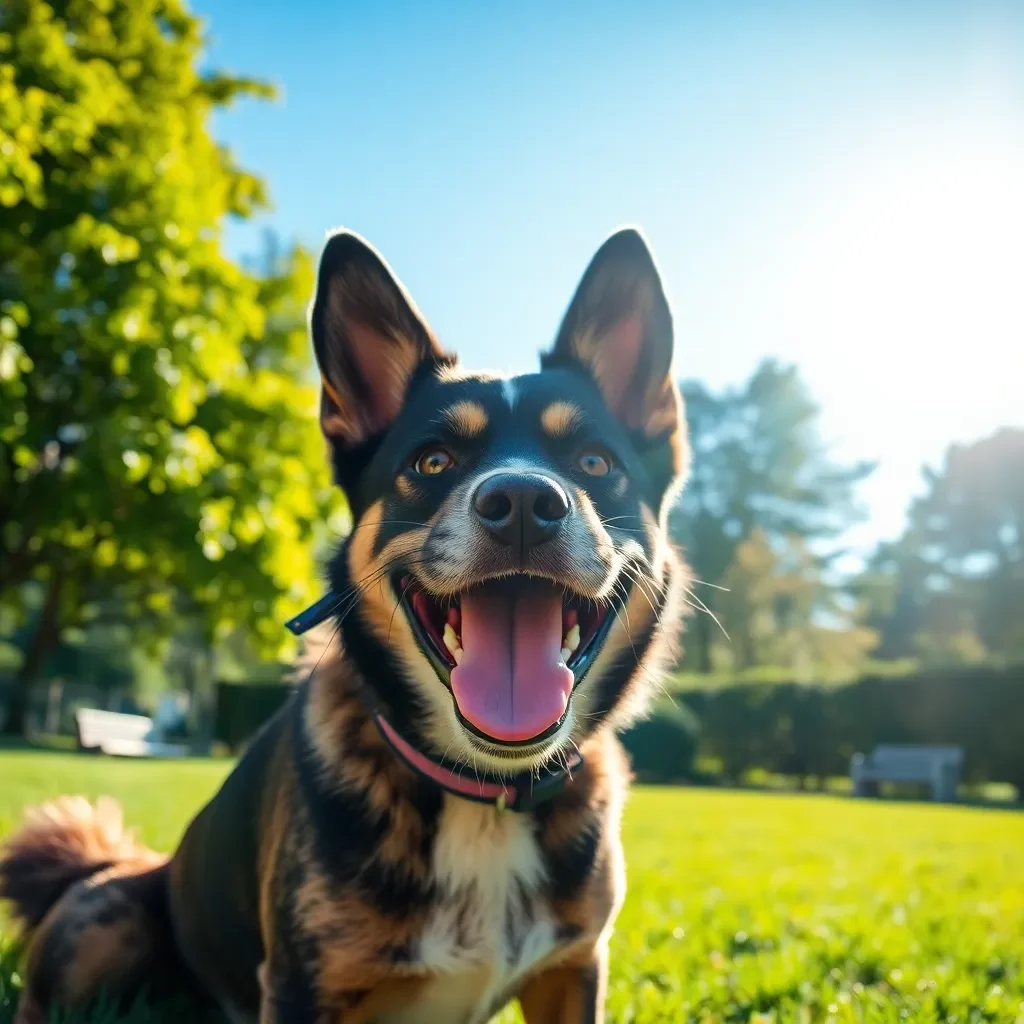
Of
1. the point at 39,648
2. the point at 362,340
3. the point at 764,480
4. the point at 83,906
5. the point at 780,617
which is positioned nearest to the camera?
the point at 83,906

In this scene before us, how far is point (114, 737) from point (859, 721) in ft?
61.0

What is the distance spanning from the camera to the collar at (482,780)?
Result: 106 inches

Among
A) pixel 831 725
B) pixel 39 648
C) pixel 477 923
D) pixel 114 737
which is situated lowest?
pixel 114 737

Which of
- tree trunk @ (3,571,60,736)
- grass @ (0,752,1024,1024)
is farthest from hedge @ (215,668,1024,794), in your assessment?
grass @ (0,752,1024,1024)

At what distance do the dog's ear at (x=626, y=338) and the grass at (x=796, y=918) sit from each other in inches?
87.2

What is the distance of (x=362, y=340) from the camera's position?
125 inches

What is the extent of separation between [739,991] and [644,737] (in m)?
19.8

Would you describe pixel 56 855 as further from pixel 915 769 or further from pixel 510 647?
pixel 915 769

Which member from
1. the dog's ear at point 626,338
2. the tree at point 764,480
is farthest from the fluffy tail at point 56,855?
the tree at point 764,480

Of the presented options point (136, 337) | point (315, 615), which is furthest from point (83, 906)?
point (136, 337)

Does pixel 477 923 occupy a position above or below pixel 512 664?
below

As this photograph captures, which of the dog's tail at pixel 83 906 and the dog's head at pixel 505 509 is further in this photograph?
the dog's tail at pixel 83 906

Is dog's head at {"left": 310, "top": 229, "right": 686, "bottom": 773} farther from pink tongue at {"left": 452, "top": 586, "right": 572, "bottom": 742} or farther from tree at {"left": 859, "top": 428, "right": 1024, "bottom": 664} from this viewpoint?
tree at {"left": 859, "top": 428, "right": 1024, "bottom": 664}

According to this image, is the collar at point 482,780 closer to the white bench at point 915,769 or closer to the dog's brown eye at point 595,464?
the dog's brown eye at point 595,464
